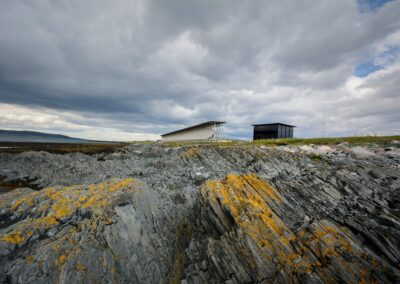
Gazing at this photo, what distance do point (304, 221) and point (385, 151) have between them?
762 inches

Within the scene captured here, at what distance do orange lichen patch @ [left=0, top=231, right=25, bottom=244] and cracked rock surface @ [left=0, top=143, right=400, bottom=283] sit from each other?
0.03 meters

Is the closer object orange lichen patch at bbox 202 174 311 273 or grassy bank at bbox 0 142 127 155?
orange lichen patch at bbox 202 174 311 273

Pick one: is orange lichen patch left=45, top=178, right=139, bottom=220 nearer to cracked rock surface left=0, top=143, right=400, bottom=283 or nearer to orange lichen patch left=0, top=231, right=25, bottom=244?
cracked rock surface left=0, top=143, right=400, bottom=283

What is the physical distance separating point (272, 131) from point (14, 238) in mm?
47043

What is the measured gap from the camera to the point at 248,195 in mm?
8727

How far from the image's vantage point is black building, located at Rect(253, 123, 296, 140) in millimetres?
44406

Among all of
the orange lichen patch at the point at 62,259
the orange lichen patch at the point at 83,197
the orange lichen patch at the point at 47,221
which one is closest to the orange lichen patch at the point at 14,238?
the orange lichen patch at the point at 47,221

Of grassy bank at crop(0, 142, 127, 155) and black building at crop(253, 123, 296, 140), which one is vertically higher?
black building at crop(253, 123, 296, 140)

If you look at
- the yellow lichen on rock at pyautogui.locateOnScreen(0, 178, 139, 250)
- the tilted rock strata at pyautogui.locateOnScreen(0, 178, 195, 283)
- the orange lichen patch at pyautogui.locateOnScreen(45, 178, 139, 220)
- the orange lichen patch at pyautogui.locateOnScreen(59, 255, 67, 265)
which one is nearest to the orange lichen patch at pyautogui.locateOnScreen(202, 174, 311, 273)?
the tilted rock strata at pyautogui.locateOnScreen(0, 178, 195, 283)

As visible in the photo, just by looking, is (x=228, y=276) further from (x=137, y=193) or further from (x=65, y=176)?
(x=65, y=176)

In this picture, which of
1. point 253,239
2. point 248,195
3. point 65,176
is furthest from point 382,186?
point 65,176

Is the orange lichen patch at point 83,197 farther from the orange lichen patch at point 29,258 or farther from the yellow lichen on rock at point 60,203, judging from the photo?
the orange lichen patch at point 29,258

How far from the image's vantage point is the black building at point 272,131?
4441 centimetres

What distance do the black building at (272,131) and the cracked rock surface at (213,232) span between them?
33.1m
